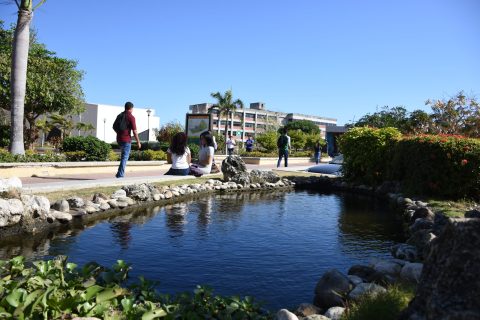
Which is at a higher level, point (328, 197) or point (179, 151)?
point (179, 151)

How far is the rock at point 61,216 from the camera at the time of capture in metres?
7.11

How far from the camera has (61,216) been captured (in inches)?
283

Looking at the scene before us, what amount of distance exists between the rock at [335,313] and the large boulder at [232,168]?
10.2 meters

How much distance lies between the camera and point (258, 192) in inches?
541

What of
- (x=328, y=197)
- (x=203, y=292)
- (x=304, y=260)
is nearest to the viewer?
(x=203, y=292)

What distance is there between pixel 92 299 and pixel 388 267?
336cm

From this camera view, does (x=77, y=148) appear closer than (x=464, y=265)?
No

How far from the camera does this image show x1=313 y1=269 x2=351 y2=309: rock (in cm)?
420

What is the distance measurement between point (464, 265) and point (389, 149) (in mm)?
13300

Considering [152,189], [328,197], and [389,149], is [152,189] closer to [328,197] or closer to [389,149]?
[328,197]

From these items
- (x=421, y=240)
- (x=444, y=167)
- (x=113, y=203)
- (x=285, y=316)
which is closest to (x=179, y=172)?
(x=113, y=203)

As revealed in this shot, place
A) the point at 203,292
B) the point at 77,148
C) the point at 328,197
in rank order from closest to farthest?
the point at 203,292 < the point at 328,197 < the point at 77,148

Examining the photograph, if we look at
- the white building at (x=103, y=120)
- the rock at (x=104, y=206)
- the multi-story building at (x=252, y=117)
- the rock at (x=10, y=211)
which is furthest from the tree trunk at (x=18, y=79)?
the multi-story building at (x=252, y=117)

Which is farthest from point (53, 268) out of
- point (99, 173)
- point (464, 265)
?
point (99, 173)
